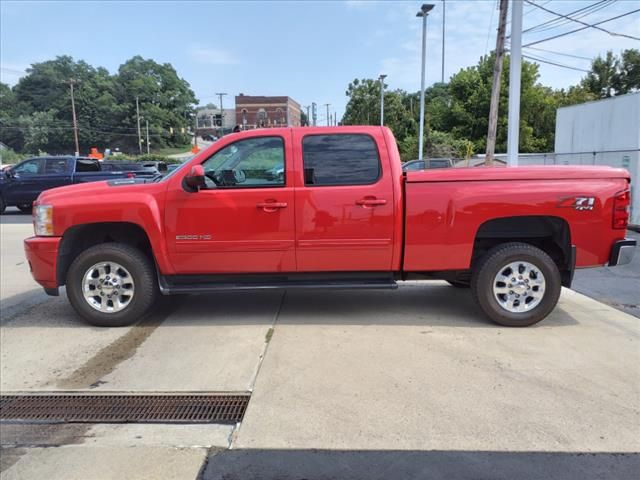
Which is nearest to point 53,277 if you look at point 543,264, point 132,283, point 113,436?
point 132,283

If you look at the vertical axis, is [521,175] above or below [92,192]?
above

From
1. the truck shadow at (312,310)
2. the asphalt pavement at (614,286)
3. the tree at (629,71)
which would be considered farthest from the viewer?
the tree at (629,71)

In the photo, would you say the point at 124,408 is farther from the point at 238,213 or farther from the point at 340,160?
the point at 340,160

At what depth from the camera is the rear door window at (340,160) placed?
5.24 m

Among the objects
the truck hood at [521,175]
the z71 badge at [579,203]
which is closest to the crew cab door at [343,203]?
the truck hood at [521,175]

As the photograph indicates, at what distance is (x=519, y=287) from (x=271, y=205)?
2.56m

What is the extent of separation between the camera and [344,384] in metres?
4.04

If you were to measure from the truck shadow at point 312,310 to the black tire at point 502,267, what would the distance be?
203 mm

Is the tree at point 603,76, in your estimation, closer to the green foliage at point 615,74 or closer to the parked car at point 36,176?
the green foliage at point 615,74

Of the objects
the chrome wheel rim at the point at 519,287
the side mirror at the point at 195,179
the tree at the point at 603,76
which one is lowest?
the chrome wheel rim at the point at 519,287

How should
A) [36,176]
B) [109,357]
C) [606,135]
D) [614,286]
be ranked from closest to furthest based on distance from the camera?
[109,357] → [614,286] → [36,176] → [606,135]

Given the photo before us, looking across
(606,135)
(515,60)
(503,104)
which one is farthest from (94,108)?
(515,60)

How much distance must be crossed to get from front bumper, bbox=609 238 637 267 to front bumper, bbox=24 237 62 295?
5.46 metres

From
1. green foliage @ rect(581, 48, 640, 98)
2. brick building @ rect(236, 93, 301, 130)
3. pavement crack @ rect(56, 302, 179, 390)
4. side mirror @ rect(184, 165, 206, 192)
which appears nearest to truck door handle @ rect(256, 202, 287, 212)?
side mirror @ rect(184, 165, 206, 192)
